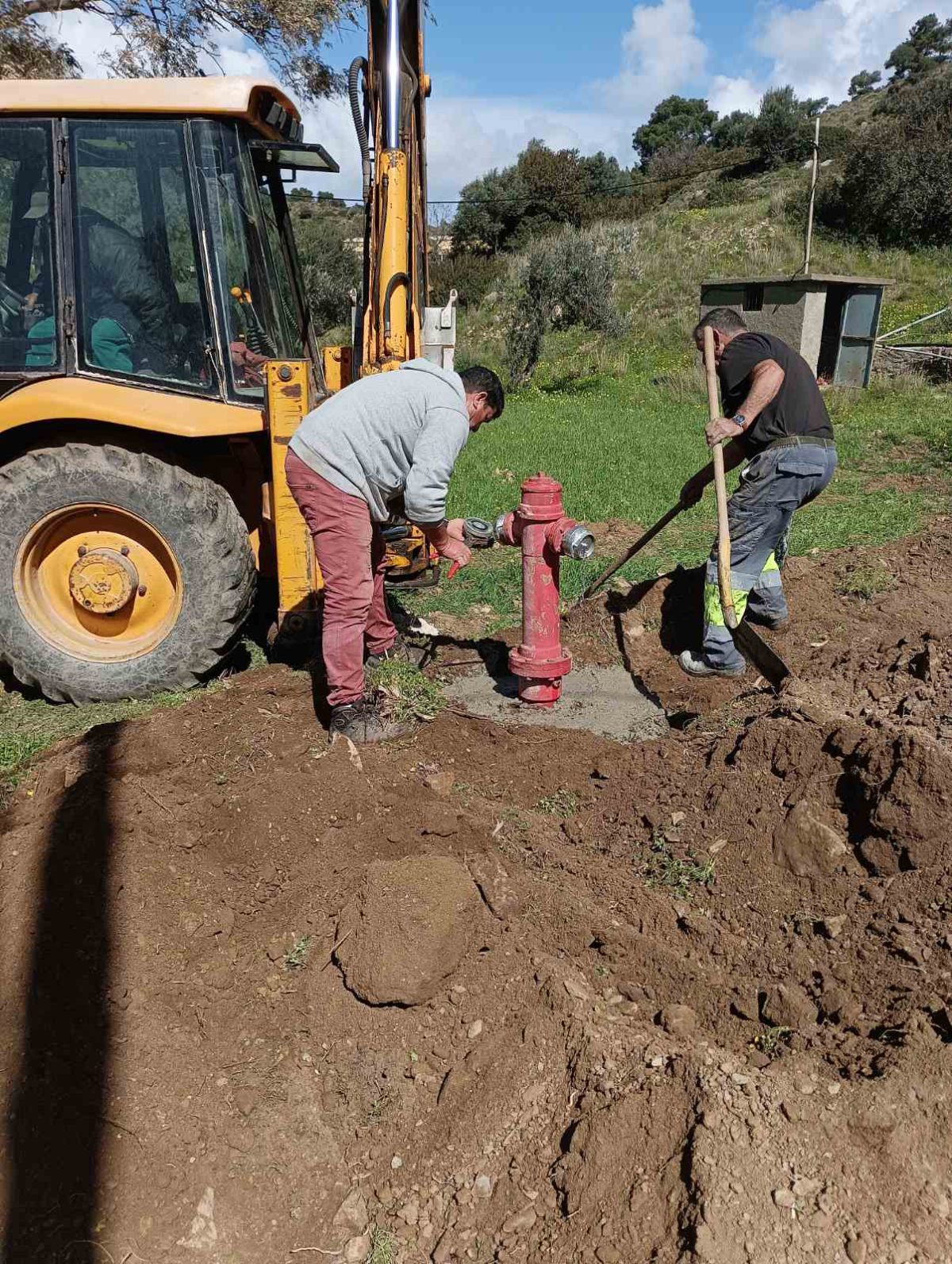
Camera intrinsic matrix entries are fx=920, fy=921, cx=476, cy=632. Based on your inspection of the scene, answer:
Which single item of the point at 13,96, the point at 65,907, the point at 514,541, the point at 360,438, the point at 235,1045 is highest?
the point at 13,96

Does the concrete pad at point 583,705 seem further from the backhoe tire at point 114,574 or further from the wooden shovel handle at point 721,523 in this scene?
the backhoe tire at point 114,574

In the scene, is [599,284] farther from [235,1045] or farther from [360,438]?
[235,1045]

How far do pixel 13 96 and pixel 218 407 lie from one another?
1.68 m

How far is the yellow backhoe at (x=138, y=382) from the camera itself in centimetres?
447

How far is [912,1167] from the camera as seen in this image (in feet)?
6.53

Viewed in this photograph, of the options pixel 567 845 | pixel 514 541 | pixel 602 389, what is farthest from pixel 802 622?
pixel 602 389

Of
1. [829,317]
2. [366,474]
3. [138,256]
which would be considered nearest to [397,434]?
[366,474]

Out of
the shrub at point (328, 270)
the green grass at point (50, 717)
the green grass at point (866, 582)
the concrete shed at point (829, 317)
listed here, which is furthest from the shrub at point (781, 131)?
the green grass at point (50, 717)

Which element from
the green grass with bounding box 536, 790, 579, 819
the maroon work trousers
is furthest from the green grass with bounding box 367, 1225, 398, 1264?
the maroon work trousers

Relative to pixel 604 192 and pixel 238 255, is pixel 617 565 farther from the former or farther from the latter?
pixel 604 192

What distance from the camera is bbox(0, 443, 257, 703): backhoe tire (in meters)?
4.60

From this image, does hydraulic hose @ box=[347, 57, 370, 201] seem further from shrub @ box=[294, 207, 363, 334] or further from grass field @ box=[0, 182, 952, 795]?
shrub @ box=[294, 207, 363, 334]

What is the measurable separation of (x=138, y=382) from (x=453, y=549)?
184cm

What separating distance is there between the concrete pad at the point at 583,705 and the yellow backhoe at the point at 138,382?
1.03 metres
